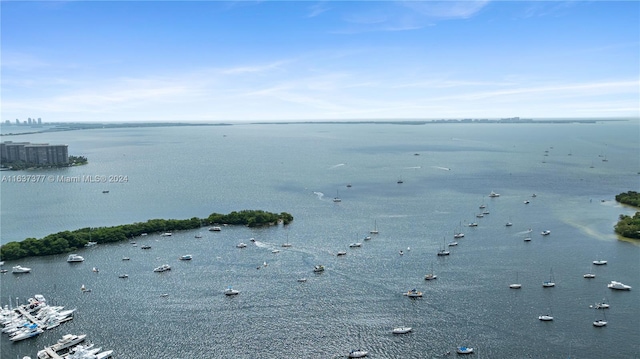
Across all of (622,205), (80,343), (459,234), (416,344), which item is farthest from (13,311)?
(622,205)

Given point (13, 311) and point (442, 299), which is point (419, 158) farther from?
point (13, 311)

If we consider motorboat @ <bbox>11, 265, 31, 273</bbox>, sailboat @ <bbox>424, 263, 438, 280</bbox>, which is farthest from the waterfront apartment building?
sailboat @ <bbox>424, 263, 438, 280</bbox>

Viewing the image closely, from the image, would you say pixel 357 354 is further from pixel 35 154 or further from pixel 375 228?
pixel 35 154

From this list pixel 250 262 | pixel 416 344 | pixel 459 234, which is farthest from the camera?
pixel 459 234

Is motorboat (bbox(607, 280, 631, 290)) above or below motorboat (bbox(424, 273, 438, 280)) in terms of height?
above

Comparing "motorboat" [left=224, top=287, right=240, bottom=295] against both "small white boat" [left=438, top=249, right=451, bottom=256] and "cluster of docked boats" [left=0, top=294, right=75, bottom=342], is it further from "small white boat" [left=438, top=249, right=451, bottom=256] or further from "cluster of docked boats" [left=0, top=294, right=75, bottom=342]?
"small white boat" [left=438, top=249, right=451, bottom=256]
